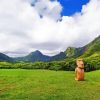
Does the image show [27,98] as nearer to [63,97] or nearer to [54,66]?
[63,97]

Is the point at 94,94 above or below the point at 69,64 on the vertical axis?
below

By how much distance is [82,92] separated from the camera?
1421 inches

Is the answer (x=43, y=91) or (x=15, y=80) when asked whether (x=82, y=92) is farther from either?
(x=15, y=80)

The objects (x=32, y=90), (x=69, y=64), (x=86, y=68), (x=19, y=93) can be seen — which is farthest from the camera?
(x=69, y=64)

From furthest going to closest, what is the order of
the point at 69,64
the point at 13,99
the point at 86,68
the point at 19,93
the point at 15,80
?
the point at 69,64 < the point at 86,68 < the point at 15,80 < the point at 19,93 < the point at 13,99

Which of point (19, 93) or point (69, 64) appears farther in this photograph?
point (69, 64)

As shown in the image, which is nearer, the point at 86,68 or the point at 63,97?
the point at 63,97

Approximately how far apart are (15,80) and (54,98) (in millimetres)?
17547

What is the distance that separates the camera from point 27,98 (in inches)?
1236

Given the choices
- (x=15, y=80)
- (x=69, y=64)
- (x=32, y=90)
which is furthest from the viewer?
(x=69, y=64)

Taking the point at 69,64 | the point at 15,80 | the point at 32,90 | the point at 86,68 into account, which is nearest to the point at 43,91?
the point at 32,90

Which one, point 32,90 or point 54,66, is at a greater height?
point 54,66

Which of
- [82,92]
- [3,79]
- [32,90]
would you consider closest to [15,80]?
[3,79]

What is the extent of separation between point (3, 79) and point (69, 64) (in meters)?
70.9
